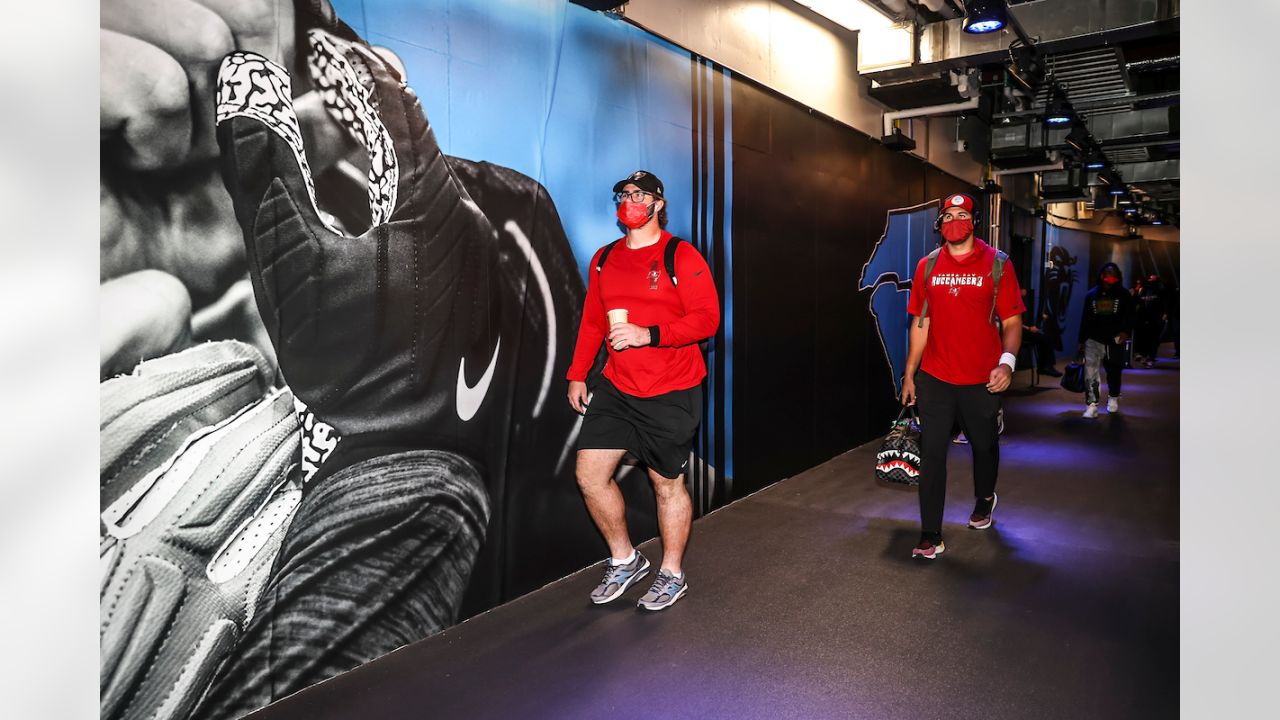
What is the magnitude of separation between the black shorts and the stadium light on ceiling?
10.6 feet

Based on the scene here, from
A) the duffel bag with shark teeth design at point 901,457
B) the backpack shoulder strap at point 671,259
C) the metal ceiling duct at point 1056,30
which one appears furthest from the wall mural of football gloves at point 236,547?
the metal ceiling duct at point 1056,30

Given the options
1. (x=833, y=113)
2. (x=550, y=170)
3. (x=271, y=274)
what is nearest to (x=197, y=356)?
(x=271, y=274)

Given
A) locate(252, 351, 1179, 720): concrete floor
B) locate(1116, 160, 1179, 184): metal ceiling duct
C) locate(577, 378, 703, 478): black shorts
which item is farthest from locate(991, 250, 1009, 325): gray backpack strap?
locate(1116, 160, 1179, 184): metal ceiling duct

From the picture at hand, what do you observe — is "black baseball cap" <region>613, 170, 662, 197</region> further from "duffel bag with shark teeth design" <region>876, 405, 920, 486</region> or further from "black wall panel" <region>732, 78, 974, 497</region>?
"duffel bag with shark teeth design" <region>876, 405, 920, 486</region>

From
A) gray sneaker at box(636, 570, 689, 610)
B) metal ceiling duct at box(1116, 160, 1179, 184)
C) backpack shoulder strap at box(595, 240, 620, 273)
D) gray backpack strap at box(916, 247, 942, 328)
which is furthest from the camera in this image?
metal ceiling duct at box(1116, 160, 1179, 184)

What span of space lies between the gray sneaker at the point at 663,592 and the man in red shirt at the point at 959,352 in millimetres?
1254

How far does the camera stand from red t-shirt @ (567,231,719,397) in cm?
316

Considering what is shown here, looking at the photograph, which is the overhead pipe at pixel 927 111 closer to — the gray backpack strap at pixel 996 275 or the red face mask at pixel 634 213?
the gray backpack strap at pixel 996 275

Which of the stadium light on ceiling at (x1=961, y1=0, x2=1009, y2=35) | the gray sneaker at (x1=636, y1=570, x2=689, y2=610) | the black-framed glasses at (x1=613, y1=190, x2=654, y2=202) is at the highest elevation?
the stadium light on ceiling at (x1=961, y1=0, x2=1009, y2=35)

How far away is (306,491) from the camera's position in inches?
101

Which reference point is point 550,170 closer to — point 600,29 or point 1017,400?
point 600,29

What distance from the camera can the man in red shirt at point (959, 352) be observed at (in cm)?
386
